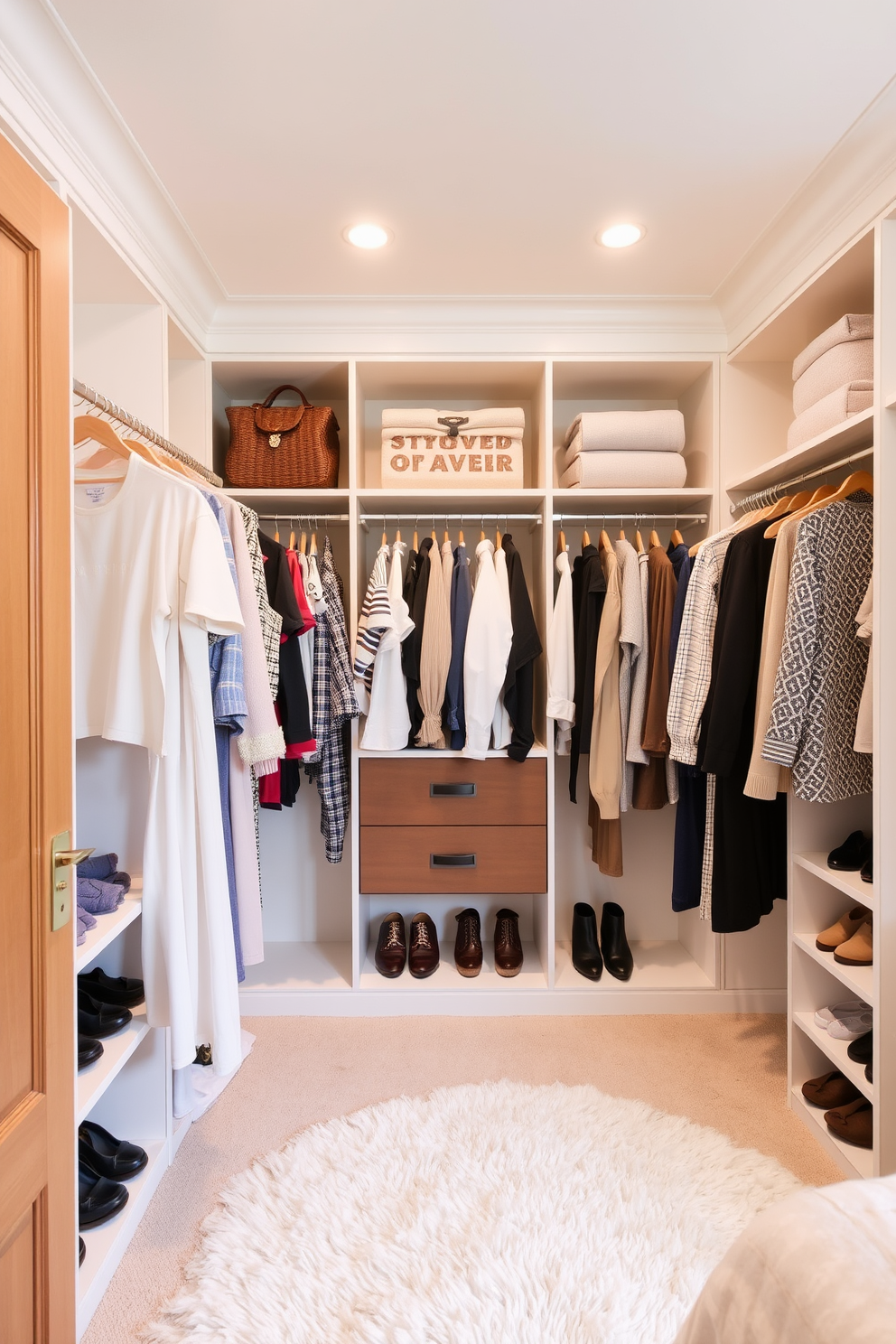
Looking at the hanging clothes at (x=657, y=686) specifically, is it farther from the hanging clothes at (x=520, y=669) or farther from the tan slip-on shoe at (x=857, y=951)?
the tan slip-on shoe at (x=857, y=951)

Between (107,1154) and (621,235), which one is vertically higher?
(621,235)

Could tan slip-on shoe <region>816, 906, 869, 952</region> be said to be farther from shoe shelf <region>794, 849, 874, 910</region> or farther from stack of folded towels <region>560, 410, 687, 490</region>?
stack of folded towels <region>560, 410, 687, 490</region>

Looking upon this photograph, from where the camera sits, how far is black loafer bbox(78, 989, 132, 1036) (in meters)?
1.52

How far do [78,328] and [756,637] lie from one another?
6.71 ft

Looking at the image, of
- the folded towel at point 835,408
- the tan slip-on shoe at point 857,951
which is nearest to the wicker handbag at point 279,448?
the folded towel at point 835,408

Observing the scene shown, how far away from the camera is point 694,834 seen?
227 centimetres

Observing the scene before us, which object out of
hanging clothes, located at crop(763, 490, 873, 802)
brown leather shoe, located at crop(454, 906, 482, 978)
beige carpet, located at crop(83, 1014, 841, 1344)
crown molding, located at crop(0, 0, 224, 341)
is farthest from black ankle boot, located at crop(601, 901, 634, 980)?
crown molding, located at crop(0, 0, 224, 341)

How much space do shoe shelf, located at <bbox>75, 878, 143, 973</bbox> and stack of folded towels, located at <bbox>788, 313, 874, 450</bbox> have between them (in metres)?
2.00

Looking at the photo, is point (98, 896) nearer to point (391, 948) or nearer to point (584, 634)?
point (391, 948)

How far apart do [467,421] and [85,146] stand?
51.8 inches

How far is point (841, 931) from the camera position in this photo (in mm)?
1867

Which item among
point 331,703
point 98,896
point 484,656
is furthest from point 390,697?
point 98,896

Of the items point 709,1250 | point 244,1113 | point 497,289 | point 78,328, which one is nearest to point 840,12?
point 497,289

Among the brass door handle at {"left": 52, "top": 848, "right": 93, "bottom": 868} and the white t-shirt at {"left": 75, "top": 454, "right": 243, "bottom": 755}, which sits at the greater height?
the white t-shirt at {"left": 75, "top": 454, "right": 243, "bottom": 755}
